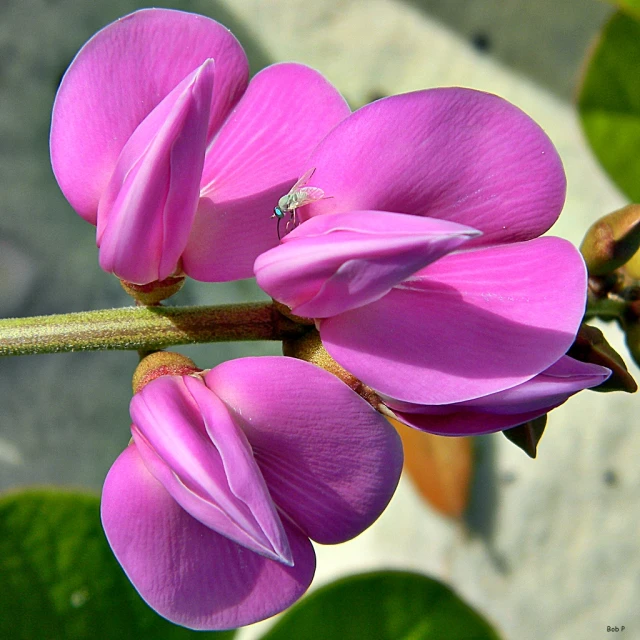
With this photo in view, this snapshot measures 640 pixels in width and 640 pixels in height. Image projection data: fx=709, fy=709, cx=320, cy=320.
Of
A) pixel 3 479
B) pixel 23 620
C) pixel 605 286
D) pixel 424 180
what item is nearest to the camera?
pixel 424 180

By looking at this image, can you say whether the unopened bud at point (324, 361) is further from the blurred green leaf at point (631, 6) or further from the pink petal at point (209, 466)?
the blurred green leaf at point (631, 6)

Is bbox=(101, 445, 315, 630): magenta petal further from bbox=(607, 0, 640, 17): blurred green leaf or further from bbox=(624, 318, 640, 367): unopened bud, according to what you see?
bbox=(607, 0, 640, 17): blurred green leaf

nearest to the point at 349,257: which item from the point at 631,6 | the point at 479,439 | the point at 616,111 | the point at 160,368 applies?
the point at 160,368

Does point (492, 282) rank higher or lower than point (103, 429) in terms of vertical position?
higher

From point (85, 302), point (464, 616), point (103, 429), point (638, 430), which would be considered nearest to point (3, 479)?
point (103, 429)

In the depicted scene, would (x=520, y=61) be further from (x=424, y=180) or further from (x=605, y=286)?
(x=424, y=180)

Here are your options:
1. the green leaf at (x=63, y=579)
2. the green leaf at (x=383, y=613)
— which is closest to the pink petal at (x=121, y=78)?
the green leaf at (x=63, y=579)
